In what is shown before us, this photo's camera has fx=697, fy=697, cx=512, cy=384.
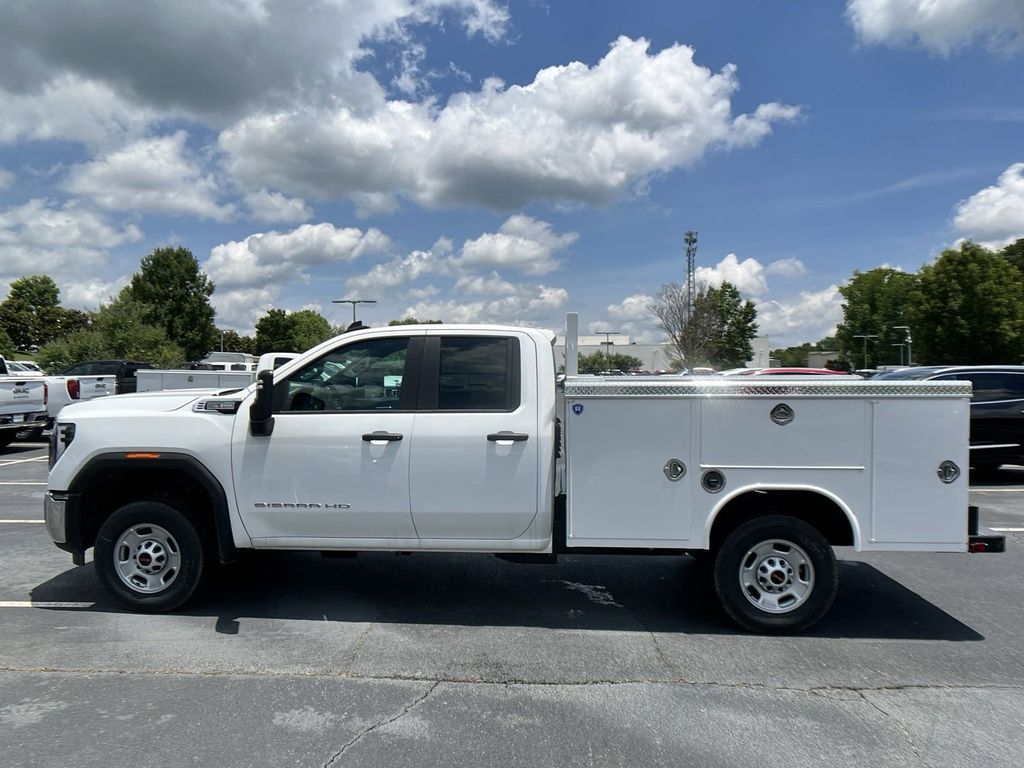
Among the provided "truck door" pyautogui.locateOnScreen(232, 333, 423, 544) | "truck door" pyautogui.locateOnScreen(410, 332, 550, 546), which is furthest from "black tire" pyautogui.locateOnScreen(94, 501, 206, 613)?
"truck door" pyautogui.locateOnScreen(410, 332, 550, 546)

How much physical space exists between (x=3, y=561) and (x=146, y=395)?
8.50 ft

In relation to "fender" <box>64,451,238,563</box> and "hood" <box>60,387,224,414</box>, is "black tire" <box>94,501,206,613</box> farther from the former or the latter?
"hood" <box>60,387,224,414</box>

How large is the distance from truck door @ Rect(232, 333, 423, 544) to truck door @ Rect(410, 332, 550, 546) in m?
0.13

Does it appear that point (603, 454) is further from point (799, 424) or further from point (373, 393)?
point (373, 393)

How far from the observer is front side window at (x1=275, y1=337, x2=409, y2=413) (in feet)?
15.9

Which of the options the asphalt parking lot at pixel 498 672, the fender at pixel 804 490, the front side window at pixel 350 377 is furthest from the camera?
the front side window at pixel 350 377

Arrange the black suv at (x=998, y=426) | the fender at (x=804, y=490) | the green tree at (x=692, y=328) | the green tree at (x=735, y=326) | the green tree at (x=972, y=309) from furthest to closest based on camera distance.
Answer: the green tree at (x=735, y=326) → the green tree at (x=692, y=328) → the green tree at (x=972, y=309) → the black suv at (x=998, y=426) → the fender at (x=804, y=490)

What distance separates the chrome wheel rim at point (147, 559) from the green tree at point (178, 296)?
174ft

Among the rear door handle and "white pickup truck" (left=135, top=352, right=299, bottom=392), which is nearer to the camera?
the rear door handle

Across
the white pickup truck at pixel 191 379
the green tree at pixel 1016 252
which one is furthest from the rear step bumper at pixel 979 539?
the green tree at pixel 1016 252

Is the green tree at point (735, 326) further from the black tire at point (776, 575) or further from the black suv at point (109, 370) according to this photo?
the black tire at point (776, 575)

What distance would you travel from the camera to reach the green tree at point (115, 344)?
3197cm

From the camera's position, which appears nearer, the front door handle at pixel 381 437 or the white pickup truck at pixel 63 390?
the front door handle at pixel 381 437

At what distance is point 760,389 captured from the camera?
14.8 feet
